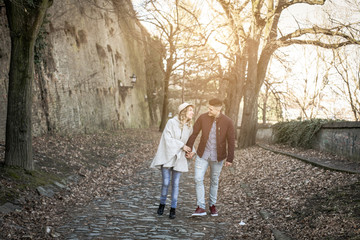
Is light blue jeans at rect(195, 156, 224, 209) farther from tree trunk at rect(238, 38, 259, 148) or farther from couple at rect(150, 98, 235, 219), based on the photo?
tree trunk at rect(238, 38, 259, 148)

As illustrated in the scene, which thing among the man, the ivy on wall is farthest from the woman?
the ivy on wall

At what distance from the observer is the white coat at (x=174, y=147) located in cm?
624

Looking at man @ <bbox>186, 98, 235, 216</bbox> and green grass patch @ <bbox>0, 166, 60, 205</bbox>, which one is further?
man @ <bbox>186, 98, 235, 216</bbox>

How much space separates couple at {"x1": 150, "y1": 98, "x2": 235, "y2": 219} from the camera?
20.6 feet

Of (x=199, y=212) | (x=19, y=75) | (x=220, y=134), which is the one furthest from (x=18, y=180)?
(x=220, y=134)

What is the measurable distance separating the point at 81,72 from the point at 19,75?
9.97m

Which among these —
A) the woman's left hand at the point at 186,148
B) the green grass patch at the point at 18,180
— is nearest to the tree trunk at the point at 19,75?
the green grass patch at the point at 18,180

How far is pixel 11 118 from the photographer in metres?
7.42

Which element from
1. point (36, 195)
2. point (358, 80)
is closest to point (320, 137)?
point (358, 80)

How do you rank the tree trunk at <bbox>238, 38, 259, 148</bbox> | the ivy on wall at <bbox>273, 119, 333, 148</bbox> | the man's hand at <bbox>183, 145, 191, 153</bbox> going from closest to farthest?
1. the man's hand at <bbox>183, 145, 191, 153</bbox>
2. the ivy on wall at <bbox>273, 119, 333, 148</bbox>
3. the tree trunk at <bbox>238, 38, 259, 148</bbox>

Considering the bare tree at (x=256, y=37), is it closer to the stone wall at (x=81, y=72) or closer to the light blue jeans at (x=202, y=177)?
the stone wall at (x=81, y=72)

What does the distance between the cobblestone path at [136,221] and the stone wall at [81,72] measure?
5305 millimetres

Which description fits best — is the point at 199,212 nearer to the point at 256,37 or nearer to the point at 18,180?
the point at 18,180

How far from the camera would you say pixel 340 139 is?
10.6 meters
